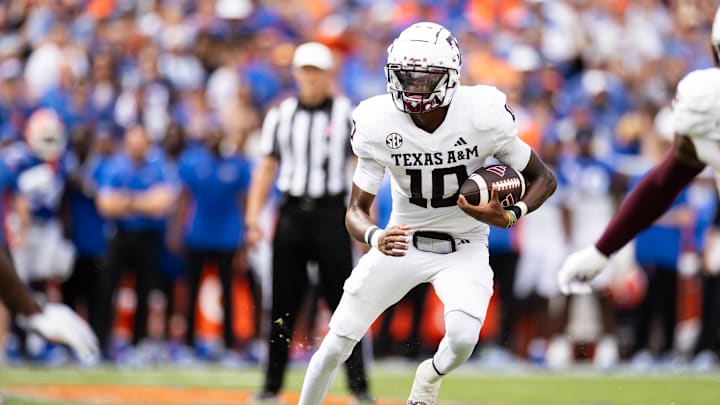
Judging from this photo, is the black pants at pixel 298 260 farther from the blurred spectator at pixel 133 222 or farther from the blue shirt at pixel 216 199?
the blurred spectator at pixel 133 222

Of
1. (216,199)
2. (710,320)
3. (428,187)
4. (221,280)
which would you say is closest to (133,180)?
(216,199)

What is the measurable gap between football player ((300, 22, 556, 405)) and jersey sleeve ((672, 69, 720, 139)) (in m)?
0.72

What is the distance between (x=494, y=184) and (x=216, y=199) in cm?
546

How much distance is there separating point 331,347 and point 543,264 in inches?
213

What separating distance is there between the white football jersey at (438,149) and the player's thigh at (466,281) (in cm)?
11

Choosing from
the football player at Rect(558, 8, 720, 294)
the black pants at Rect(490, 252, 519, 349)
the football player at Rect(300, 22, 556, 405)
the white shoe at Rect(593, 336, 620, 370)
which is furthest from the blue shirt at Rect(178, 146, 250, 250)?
the football player at Rect(558, 8, 720, 294)

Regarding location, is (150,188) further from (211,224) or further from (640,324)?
(640,324)

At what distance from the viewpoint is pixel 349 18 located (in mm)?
13586

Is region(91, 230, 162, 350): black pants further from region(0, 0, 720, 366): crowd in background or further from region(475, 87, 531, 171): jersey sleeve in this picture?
region(475, 87, 531, 171): jersey sleeve

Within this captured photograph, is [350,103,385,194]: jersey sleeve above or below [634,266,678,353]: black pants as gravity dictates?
above

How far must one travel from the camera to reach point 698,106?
5.07 m

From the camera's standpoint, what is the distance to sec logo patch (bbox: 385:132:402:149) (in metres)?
5.57

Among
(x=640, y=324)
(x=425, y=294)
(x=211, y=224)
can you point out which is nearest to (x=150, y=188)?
(x=211, y=224)

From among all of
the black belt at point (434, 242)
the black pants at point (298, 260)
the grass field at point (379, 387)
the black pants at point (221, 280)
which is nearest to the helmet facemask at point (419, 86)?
the black belt at point (434, 242)
